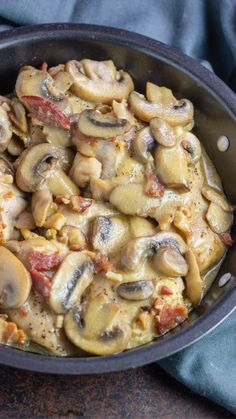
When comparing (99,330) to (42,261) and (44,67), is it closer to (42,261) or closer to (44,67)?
(42,261)

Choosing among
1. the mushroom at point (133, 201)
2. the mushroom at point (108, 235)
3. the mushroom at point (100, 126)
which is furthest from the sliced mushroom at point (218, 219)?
the mushroom at point (100, 126)

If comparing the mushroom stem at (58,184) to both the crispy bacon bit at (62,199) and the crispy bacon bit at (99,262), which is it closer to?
the crispy bacon bit at (62,199)

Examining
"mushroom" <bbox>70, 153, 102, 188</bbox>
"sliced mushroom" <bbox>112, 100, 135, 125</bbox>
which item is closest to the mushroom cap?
"mushroom" <bbox>70, 153, 102, 188</bbox>

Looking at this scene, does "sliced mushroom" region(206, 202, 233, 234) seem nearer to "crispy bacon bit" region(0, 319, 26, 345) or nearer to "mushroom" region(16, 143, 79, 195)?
"mushroom" region(16, 143, 79, 195)

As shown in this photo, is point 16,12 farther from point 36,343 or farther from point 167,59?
point 36,343

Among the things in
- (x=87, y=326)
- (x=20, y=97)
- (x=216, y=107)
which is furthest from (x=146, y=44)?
(x=87, y=326)

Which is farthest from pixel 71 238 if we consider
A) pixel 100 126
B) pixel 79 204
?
pixel 100 126
